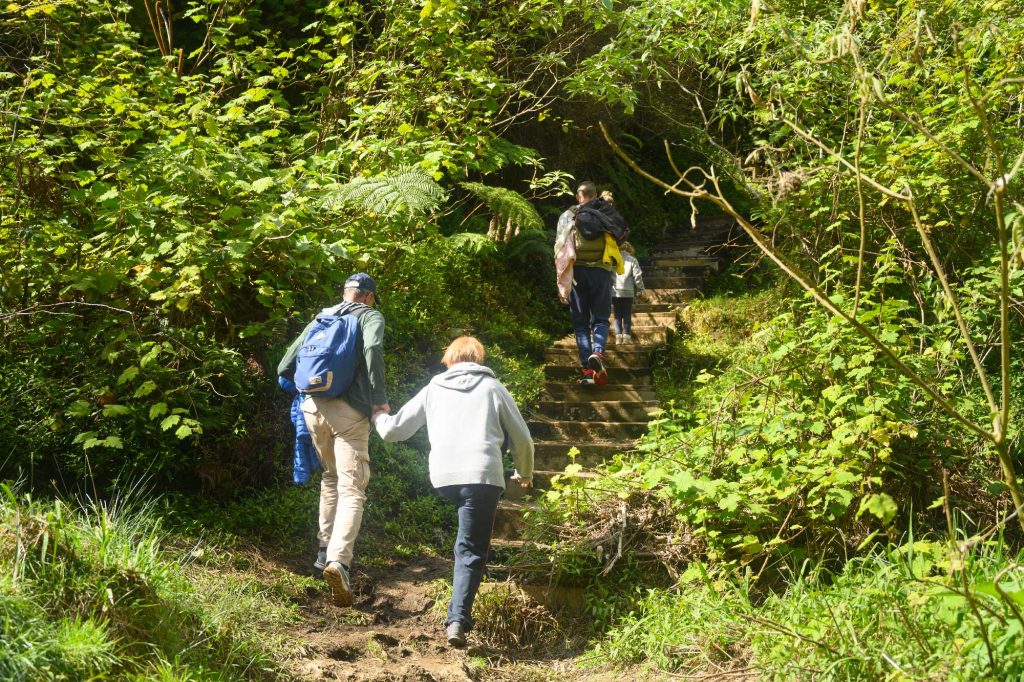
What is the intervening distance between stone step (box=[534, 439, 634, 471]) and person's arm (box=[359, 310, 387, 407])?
111 inches

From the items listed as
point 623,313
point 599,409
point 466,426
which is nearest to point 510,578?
point 466,426

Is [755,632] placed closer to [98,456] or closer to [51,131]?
[98,456]

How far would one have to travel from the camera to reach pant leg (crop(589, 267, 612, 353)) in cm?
921

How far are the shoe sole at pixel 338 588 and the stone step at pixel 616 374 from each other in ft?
14.7

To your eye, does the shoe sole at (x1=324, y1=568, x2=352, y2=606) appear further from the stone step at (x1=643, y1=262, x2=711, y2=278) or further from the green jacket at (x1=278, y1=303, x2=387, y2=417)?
the stone step at (x1=643, y1=262, x2=711, y2=278)

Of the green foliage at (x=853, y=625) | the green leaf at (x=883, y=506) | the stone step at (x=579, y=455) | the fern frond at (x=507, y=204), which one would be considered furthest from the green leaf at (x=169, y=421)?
the fern frond at (x=507, y=204)

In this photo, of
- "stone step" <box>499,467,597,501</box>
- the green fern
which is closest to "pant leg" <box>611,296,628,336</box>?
"stone step" <box>499,467,597,501</box>

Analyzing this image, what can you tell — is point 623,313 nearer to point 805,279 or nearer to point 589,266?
point 589,266

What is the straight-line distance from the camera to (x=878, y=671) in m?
4.11

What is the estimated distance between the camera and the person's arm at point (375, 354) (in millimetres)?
5957

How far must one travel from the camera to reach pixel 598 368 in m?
9.23

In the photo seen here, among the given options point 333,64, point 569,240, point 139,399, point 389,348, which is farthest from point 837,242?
point 139,399

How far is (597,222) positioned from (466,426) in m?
3.98

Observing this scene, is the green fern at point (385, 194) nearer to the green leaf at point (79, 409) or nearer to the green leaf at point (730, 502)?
the green leaf at point (79, 409)
